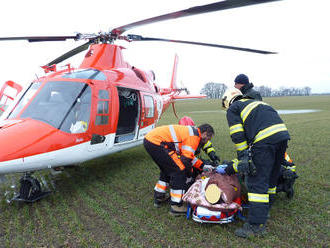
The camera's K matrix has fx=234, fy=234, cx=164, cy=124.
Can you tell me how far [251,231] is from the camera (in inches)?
128

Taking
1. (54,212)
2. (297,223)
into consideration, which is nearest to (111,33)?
(54,212)

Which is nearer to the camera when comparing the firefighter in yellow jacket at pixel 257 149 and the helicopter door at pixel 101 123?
the firefighter in yellow jacket at pixel 257 149

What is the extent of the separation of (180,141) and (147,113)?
315 centimetres

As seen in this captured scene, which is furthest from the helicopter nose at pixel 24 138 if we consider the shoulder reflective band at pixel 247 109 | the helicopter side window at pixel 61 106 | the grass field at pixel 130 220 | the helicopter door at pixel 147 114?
the shoulder reflective band at pixel 247 109

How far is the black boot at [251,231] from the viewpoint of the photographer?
10.6ft

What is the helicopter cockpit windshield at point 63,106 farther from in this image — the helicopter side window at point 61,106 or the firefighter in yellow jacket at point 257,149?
the firefighter in yellow jacket at point 257,149

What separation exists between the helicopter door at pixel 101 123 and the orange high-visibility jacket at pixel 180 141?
1.28 m

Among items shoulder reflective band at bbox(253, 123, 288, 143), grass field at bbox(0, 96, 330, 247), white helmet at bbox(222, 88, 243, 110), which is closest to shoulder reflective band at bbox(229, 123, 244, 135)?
shoulder reflective band at bbox(253, 123, 288, 143)

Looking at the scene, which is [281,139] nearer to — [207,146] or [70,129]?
[207,146]

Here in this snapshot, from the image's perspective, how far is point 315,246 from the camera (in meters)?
3.01

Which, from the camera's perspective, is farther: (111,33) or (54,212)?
(111,33)

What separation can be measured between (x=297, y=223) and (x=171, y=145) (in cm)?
229

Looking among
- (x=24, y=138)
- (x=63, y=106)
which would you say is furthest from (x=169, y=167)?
(x=24, y=138)

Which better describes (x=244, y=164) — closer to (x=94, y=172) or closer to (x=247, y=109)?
(x=247, y=109)
